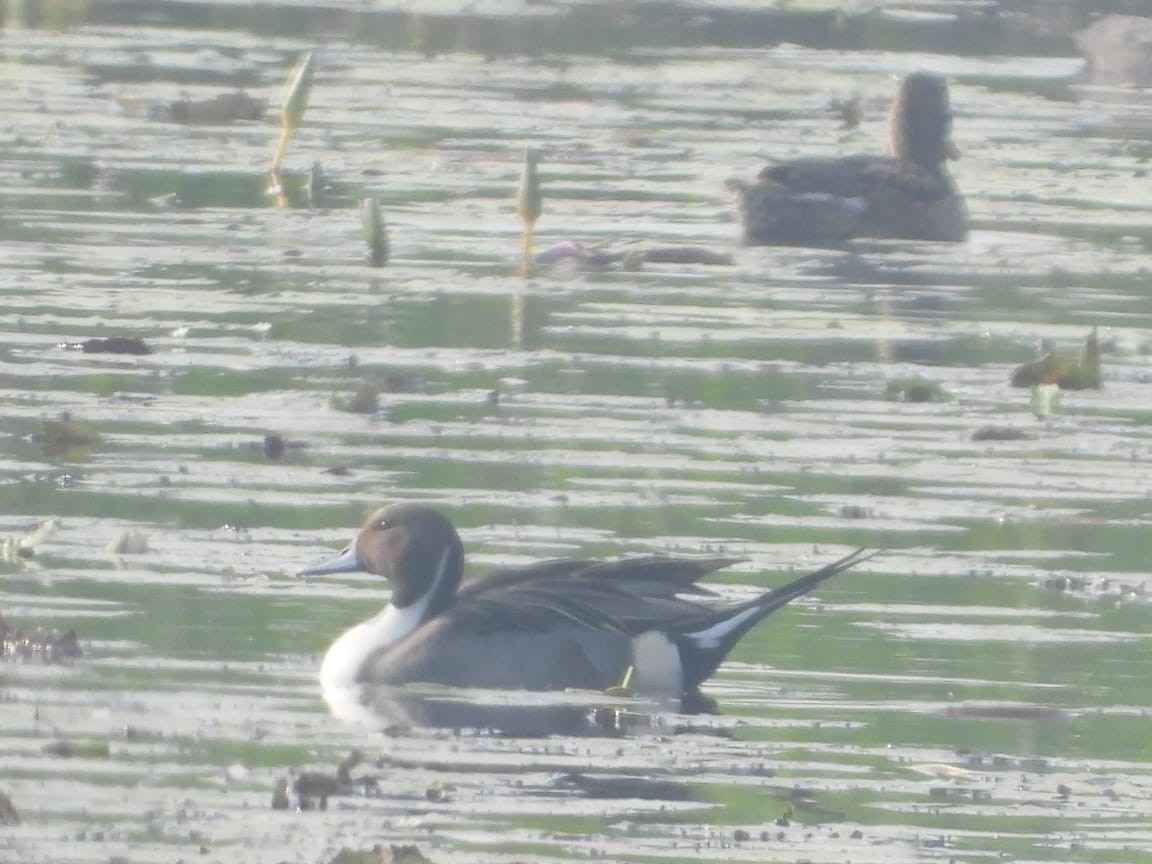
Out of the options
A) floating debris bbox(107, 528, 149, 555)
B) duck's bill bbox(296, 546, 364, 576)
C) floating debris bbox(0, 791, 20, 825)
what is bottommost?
floating debris bbox(107, 528, 149, 555)

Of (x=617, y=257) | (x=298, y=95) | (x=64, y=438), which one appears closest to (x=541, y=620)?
(x=64, y=438)

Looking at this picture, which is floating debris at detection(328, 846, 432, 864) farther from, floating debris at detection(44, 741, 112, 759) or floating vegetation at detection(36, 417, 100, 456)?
floating vegetation at detection(36, 417, 100, 456)

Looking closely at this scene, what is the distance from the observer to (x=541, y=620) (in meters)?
9.02

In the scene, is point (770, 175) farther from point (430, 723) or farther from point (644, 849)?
point (644, 849)

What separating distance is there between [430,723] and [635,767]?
A: 0.75m

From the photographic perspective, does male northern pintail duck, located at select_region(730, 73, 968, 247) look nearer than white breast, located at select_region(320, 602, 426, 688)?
No

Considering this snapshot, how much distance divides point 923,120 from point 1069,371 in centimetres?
685

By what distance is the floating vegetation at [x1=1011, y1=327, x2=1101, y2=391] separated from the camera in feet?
41.9

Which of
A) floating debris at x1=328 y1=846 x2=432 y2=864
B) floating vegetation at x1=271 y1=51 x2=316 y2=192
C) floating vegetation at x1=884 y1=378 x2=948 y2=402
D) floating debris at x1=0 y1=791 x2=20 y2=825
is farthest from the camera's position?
floating vegetation at x1=271 y1=51 x2=316 y2=192

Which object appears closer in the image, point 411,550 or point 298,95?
point 411,550

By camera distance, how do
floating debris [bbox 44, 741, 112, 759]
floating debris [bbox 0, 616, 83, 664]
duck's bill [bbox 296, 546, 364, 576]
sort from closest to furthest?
1. floating debris [bbox 44, 741, 112, 759]
2. floating debris [bbox 0, 616, 83, 664]
3. duck's bill [bbox 296, 546, 364, 576]

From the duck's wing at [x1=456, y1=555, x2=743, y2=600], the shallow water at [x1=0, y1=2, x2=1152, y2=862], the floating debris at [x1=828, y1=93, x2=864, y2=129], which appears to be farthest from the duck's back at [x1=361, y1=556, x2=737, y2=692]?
the floating debris at [x1=828, y1=93, x2=864, y2=129]

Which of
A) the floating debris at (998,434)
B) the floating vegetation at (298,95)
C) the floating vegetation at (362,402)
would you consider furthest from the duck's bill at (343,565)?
the floating vegetation at (298,95)

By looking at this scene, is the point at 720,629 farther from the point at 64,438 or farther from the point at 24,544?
the point at 64,438
